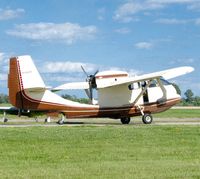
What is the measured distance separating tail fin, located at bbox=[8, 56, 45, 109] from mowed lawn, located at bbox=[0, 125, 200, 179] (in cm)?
1235

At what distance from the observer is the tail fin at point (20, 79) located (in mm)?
33656

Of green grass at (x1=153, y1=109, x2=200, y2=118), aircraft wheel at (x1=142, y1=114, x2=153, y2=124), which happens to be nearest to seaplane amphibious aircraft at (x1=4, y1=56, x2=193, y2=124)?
aircraft wheel at (x1=142, y1=114, x2=153, y2=124)

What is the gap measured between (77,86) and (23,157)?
2187cm

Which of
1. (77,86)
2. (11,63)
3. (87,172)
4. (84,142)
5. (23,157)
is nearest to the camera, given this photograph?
(87,172)

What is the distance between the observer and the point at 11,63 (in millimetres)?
A: 33781

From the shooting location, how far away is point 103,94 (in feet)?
116

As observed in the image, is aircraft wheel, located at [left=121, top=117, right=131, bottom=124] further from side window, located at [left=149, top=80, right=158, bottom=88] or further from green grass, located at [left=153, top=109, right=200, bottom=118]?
Result: green grass, located at [left=153, top=109, right=200, bottom=118]

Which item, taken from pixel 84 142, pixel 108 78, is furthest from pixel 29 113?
pixel 84 142

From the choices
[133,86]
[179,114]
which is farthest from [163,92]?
[179,114]

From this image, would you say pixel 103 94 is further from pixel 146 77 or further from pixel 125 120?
pixel 146 77

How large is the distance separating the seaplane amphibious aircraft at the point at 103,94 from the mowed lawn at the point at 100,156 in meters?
12.5

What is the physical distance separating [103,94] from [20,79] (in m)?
5.30

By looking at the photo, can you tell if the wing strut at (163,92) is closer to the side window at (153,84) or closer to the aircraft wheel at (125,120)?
the side window at (153,84)

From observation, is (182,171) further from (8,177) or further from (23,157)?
(23,157)
